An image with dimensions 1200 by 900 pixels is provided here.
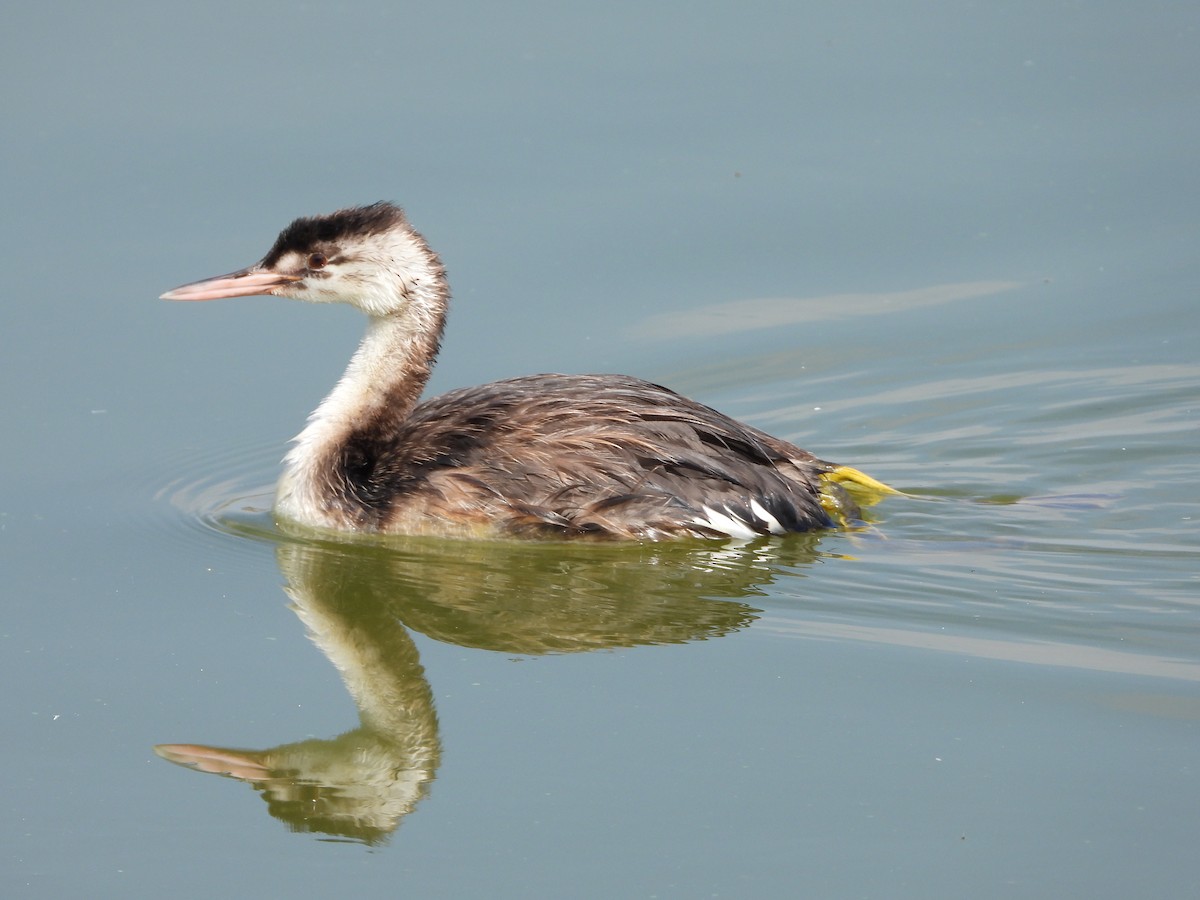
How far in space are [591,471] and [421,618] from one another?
108cm

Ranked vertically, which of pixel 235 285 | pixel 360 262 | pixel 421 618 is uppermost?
pixel 360 262

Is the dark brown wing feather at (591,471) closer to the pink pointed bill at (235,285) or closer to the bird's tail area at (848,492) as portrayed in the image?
the bird's tail area at (848,492)

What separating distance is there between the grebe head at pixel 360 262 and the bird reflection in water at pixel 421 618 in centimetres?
121

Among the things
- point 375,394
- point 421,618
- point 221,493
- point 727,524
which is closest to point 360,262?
point 375,394

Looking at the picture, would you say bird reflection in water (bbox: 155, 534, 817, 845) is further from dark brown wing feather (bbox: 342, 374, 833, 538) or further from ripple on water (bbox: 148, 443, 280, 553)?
ripple on water (bbox: 148, 443, 280, 553)

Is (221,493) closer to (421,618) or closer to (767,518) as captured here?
(421,618)

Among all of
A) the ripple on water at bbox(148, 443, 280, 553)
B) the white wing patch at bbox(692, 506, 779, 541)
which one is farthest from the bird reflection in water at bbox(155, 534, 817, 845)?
the ripple on water at bbox(148, 443, 280, 553)

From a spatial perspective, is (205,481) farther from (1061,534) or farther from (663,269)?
(1061,534)

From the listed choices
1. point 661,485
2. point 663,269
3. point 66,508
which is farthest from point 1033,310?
point 66,508

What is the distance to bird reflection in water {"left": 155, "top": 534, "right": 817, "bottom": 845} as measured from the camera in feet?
20.7

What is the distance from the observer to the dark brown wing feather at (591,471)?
8.21 m

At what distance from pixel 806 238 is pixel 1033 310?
1.45 metres

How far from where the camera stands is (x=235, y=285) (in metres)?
8.80

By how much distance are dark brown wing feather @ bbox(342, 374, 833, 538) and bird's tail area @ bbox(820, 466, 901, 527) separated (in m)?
0.16
